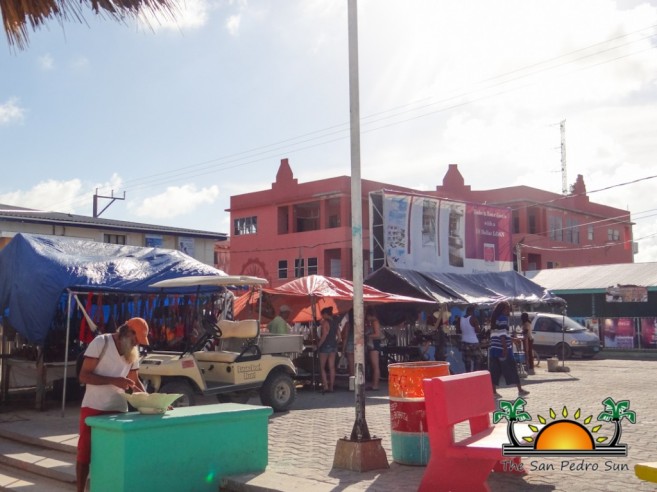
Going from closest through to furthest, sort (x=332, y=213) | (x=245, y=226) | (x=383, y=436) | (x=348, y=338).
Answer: (x=383, y=436)
(x=348, y=338)
(x=332, y=213)
(x=245, y=226)

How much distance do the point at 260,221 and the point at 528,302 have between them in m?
26.7

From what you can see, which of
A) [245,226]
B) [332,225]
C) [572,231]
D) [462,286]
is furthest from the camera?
[572,231]

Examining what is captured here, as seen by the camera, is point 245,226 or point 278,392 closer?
point 278,392

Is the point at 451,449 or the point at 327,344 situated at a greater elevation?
the point at 327,344

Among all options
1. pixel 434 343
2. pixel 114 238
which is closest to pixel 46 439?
pixel 434 343

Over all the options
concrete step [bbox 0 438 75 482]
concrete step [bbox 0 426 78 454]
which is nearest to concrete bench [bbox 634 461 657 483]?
concrete step [bbox 0 438 75 482]

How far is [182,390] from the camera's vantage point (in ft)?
37.1

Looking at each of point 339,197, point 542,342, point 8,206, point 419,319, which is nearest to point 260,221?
point 339,197

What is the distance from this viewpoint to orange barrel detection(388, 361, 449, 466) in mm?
7609

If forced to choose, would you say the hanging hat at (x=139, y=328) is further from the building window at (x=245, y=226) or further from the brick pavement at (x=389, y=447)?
the building window at (x=245, y=226)

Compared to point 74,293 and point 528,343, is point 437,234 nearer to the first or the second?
point 528,343

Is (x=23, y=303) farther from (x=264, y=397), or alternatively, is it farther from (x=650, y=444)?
(x=650, y=444)

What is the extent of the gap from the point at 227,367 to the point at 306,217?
33.5 metres

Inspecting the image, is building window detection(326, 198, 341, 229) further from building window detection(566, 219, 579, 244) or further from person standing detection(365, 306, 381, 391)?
person standing detection(365, 306, 381, 391)
